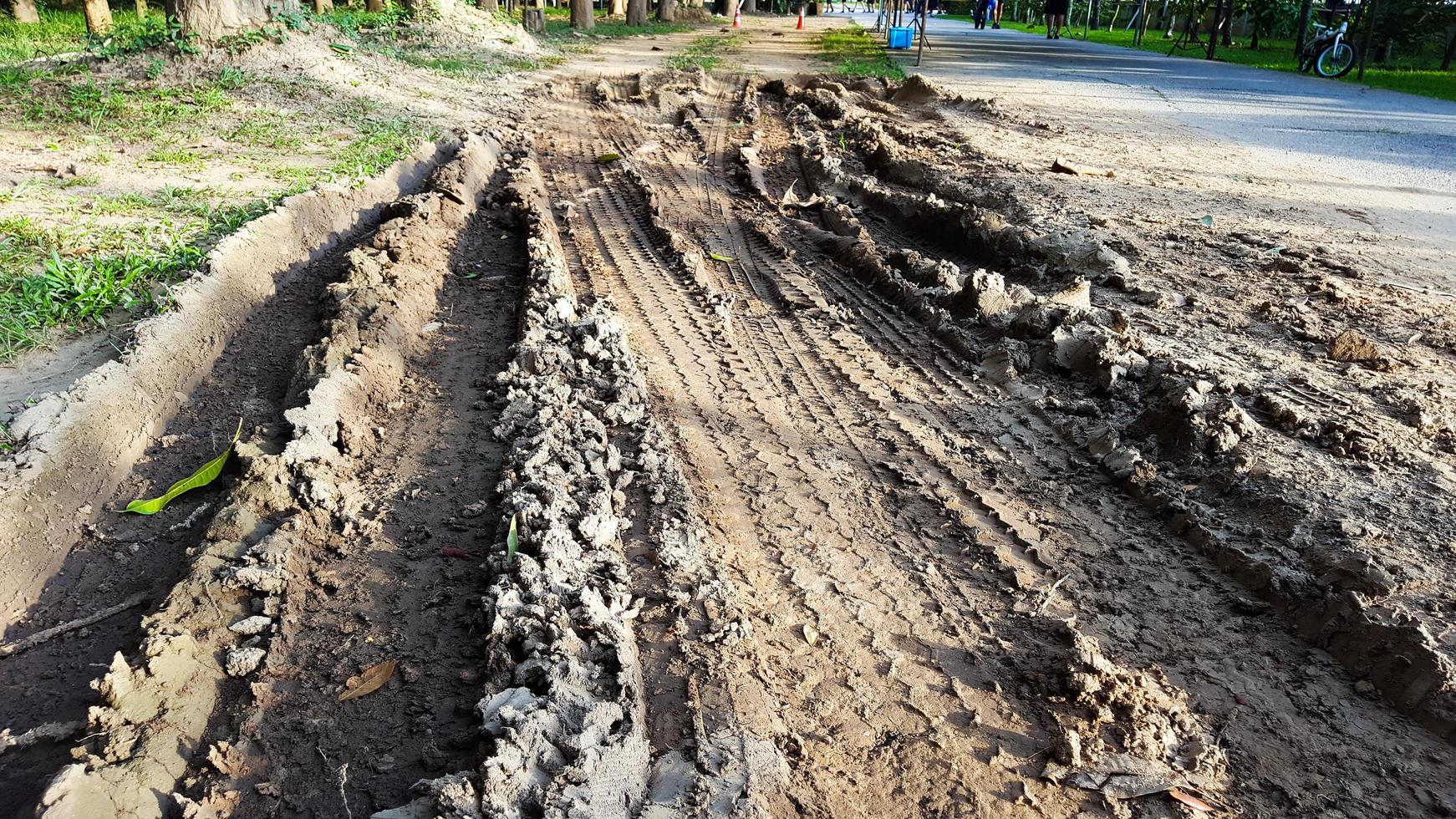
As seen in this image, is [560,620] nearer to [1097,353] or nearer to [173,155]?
[1097,353]

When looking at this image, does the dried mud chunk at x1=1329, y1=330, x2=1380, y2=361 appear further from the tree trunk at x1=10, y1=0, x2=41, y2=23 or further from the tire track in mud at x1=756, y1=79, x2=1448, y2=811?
the tree trunk at x1=10, y1=0, x2=41, y2=23

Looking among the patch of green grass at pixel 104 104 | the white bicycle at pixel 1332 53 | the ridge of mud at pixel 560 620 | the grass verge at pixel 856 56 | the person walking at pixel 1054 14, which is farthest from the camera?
the person walking at pixel 1054 14

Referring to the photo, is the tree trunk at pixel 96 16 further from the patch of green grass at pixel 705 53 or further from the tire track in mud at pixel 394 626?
the tire track in mud at pixel 394 626

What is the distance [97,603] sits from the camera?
2990mm

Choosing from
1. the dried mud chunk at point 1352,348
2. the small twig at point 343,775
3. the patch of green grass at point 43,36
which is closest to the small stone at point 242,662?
the small twig at point 343,775

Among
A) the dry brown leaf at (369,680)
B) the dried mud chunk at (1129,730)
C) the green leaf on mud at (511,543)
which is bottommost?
the dried mud chunk at (1129,730)

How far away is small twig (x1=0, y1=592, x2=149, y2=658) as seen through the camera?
2.77m

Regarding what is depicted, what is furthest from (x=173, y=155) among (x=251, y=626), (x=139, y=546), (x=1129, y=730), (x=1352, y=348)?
(x=1352, y=348)

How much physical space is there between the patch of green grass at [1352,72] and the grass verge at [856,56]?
7.45 meters

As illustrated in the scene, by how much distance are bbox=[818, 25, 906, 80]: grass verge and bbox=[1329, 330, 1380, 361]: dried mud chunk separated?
10903 millimetres

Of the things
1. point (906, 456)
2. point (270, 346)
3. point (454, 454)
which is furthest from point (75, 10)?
point (906, 456)

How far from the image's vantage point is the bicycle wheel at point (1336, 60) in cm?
1611

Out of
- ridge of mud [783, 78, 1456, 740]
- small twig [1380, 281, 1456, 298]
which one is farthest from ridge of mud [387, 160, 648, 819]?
small twig [1380, 281, 1456, 298]

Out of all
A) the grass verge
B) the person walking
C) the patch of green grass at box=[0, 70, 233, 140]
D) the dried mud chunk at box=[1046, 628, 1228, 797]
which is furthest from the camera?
the person walking
